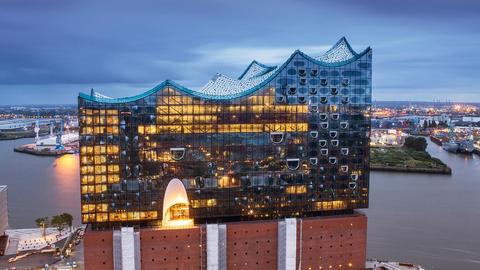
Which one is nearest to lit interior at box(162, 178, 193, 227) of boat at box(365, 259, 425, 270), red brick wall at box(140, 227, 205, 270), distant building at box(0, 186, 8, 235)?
red brick wall at box(140, 227, 205, 270)

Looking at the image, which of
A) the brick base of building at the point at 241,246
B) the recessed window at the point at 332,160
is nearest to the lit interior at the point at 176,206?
the brick base of building at the point at 241,246

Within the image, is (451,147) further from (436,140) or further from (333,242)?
(333,242)

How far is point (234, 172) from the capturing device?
21922mm

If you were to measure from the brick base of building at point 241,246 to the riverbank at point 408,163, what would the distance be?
117ft

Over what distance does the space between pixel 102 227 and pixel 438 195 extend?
3028 cm

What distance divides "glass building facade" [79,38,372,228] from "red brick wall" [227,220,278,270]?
958 mm

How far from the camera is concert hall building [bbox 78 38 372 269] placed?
2047 cm

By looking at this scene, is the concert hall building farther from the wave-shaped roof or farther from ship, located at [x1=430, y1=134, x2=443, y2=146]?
ship, located at [x1=430, y1=134, x2=443, y2=146]

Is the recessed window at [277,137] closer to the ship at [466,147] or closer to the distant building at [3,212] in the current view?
the distant building at [3,212]

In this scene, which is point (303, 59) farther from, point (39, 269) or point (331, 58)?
point (39, 269)

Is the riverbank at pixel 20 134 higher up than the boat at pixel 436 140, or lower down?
higher up

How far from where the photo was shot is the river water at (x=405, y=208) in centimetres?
2620

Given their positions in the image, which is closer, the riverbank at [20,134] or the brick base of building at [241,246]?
the brick base of building at [241,246]

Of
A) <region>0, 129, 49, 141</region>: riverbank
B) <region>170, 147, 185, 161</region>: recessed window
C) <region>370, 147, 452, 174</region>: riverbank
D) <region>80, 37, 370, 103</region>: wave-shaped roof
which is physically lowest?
<region>370, 147, 452, 174</region>: riverbank
